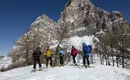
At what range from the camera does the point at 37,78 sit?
47.5 feet

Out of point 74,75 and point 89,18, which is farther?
point 89,18

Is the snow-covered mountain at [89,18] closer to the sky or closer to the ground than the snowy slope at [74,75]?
closer to the sky

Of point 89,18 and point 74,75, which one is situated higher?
point 89,18

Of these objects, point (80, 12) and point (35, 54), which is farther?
point (80, 12)

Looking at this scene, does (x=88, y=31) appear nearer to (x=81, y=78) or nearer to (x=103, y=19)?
(x=103, y=19)

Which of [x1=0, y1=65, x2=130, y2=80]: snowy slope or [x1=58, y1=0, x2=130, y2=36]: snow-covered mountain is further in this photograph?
[x1=58, y1=0, x2=130, y2=36]: snow-covered mountain

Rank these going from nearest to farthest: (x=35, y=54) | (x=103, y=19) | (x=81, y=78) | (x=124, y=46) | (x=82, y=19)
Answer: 1. (x=81, y=78)
2. (x=35, y=54)
3. (x=124, y=46)
4. (x=103, y=19)
5. (x=82, y=19)

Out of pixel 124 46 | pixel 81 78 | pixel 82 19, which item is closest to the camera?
pixel 81 78

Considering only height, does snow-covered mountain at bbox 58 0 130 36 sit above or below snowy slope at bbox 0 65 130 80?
above

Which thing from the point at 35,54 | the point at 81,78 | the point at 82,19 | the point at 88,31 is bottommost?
the point at 81,78

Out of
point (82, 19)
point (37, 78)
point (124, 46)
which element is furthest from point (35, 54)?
point (82, 19)

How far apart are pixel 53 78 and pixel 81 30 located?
549 ft

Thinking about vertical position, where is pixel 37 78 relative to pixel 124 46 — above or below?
below

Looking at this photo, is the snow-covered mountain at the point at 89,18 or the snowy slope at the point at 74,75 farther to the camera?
the snow-covered mountain at the point at 89,18
